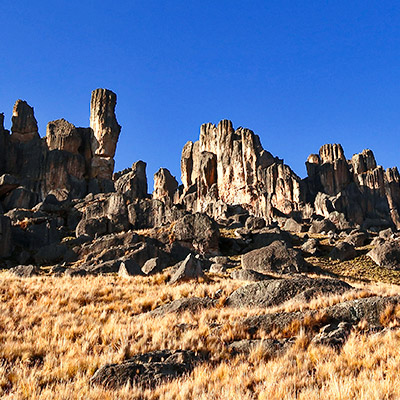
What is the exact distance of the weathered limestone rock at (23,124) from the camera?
93500 millimetres

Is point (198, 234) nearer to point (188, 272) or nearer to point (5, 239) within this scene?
point (188, 272)

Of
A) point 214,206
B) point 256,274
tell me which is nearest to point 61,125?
point 214,206

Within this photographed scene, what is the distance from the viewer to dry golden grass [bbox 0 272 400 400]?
219 inches

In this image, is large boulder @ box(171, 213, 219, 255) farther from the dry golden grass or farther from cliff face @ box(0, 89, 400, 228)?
cliff face @ box(0, 89, 400, 228)

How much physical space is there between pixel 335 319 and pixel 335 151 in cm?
12971

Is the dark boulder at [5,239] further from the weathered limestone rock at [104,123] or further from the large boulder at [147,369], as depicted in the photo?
the weathered limestone rock at [104,123]

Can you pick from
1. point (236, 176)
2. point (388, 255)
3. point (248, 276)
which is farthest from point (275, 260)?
point (236, 176)

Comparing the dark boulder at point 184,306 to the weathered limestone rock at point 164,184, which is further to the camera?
the weathered limestone rock at point 164,184

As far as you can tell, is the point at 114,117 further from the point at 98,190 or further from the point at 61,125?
the point at 98,190

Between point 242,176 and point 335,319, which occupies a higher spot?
point 242,176

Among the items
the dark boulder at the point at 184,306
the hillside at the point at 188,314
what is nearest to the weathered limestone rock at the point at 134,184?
the hillside at the point at 188,314

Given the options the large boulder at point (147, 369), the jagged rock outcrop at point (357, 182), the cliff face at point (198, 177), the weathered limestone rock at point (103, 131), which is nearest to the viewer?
the large boulder at point (147, 369)

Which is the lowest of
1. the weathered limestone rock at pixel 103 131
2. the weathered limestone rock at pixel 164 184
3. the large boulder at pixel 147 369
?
the large boulder at pixel 147 369

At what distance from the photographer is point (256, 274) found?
21.2 metres
